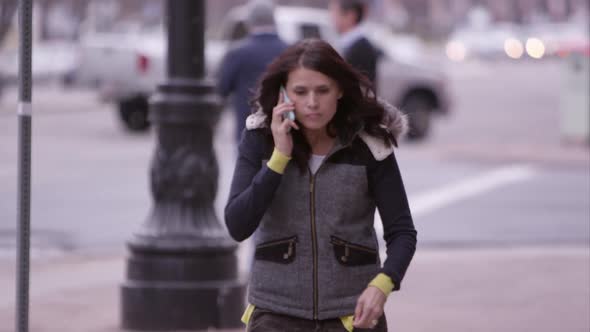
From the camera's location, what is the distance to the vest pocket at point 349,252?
406cm

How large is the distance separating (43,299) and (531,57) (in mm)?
72726

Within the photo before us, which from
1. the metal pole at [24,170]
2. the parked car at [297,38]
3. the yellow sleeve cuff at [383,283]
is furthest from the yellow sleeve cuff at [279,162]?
the parked car at [297,38]

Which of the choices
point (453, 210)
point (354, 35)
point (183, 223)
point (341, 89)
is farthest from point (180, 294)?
point (453, 210)

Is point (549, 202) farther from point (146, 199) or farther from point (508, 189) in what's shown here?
point (146, 199)

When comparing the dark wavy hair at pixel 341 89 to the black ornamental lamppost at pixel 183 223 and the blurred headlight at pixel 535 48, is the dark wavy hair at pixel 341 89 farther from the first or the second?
the blurred headlight at pixel 535 48

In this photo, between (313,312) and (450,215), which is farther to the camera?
(450,215)

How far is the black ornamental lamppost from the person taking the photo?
24.9ft

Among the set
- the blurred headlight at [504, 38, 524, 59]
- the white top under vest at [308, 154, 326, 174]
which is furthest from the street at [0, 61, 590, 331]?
the blurred headlight at [504, 38, 524, 59]

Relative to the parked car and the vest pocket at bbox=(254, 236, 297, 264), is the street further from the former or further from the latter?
the vest pocket at bbox=(254, 236, 297, 264)

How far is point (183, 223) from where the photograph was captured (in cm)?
780

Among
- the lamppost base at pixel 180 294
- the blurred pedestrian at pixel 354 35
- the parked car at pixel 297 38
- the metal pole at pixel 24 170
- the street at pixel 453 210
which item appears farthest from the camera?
the parked car at pixel 297 38

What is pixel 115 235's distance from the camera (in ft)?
39.7

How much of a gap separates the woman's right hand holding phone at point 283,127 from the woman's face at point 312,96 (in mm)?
39

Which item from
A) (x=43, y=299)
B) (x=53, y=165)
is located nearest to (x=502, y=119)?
(x=53, y=165)
